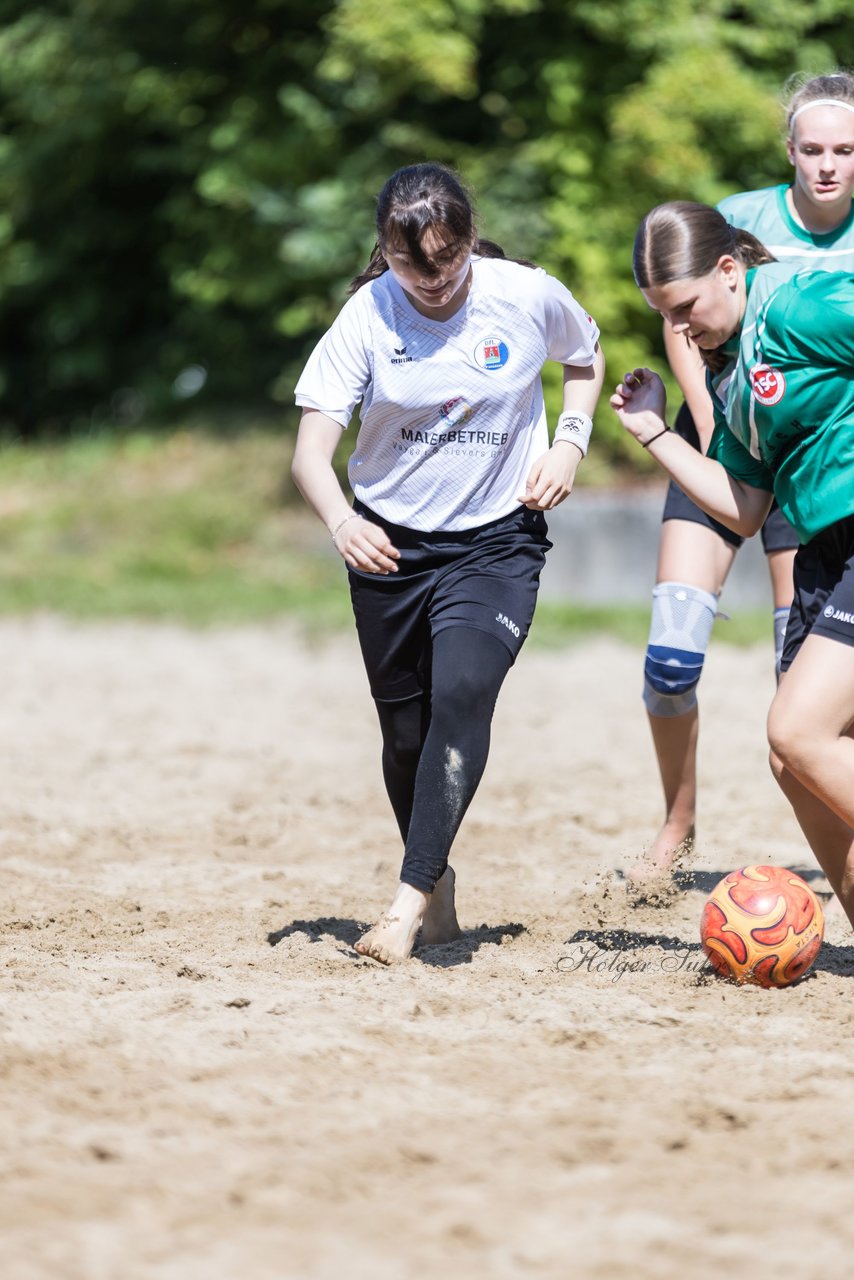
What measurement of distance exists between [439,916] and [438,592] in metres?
0.96

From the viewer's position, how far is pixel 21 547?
13844 millimetres

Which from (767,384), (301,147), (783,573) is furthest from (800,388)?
(301,147)

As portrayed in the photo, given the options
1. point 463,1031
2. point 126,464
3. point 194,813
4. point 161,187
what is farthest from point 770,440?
point 161,187

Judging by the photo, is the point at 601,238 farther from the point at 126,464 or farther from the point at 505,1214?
the point at 505,1214

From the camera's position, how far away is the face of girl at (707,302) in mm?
4012

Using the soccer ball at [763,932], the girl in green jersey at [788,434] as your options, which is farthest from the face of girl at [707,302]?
the soccer ball at [763,932]

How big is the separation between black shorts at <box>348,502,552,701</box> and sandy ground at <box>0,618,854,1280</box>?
0.84 meters

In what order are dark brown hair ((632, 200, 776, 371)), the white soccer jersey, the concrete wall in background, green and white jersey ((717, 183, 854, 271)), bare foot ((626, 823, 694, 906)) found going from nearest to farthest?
A: dark brown hair ((632, 200, 776, 371)) < the white soccer jersey < green and white jersey ((717, 183, 854, 271)) < bare foot ((626, 823, 694, 906)) < the concrete wall in background

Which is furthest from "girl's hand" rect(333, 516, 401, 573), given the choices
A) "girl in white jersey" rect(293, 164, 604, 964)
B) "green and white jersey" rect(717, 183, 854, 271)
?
"green and white jersey" rect(717, 183, 854, 271)

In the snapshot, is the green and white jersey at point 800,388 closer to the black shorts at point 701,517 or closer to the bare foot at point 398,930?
the black shorts at point 701,517

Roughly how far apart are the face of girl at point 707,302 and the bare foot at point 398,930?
163cm

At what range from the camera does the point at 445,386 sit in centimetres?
432

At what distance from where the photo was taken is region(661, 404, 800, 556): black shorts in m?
5.07

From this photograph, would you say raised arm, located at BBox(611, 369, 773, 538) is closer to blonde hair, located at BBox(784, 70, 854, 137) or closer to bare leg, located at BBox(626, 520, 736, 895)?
bare leg, located at BBox(626, 520, 736, 895)
